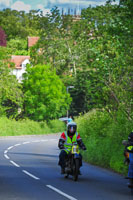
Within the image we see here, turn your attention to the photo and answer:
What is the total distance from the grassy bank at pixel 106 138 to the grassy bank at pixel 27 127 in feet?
94.8

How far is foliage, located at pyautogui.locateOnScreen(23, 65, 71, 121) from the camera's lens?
6228 cm

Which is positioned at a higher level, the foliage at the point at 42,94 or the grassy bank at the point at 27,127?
the foliage at the point at 42,94

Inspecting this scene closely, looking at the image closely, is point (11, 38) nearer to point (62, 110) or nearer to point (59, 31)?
point (59, 31)

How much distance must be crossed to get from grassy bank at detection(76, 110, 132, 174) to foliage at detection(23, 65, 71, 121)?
3377cm

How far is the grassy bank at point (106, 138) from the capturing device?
63.2ft

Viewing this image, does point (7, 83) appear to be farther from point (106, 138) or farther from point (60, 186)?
point (60, 186)

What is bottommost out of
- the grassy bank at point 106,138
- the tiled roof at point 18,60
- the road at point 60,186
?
the road at point 60,186

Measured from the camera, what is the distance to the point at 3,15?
11919 centimetres

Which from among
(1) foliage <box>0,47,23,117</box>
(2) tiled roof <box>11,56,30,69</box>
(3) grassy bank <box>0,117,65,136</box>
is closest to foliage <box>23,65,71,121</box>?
(3) grassy bank <box>0,117,65,136</box>

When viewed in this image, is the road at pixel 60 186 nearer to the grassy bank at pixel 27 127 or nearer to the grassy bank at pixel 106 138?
the grassy bank at pixel 106 138

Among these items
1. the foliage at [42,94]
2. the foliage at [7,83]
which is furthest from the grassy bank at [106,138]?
the foliage at [42,94]

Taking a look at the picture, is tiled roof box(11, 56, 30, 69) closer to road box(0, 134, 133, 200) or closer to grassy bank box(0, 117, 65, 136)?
grassy bank box(0, 117, 65, 136)

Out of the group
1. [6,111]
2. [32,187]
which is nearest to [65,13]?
[6,111]

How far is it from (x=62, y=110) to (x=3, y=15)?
59.4m
